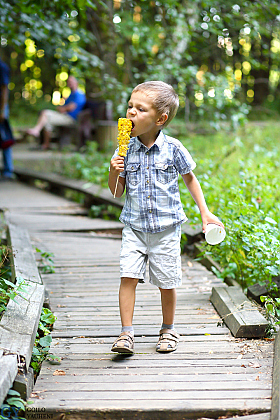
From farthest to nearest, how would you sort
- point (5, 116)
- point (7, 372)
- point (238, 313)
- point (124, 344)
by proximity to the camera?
point (5, 116), point (238, 313), point (124, 344), point (7, 372)

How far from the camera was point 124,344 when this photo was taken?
2930 mm

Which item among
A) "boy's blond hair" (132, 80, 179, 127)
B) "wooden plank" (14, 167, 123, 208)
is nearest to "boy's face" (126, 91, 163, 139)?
"boy's blond hair" (132, 80, 179, 127)

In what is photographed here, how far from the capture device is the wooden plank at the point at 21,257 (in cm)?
372

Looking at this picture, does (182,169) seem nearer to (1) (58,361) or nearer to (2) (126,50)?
(1) (58,361)

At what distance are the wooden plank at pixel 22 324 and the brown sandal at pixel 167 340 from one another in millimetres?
790

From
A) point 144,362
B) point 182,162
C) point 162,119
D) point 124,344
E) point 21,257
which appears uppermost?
point 162,119

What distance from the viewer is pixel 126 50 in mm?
9375

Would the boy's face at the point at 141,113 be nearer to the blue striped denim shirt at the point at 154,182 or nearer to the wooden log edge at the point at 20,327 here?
the blue striped denim shirt at the point at 154,182

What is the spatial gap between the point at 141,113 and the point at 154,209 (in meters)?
0.60

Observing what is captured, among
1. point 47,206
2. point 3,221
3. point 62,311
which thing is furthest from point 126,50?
point 62,311

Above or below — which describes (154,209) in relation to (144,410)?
above

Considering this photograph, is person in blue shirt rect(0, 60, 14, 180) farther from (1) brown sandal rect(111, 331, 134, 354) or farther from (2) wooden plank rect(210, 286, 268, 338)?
(1) brown sandal rect(111, 331, 134, 354)

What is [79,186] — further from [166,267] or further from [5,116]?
[166,267]

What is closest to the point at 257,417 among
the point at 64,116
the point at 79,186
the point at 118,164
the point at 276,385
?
the point at 276,385
